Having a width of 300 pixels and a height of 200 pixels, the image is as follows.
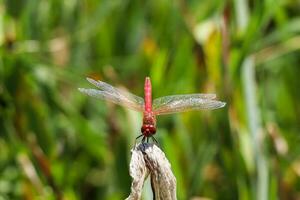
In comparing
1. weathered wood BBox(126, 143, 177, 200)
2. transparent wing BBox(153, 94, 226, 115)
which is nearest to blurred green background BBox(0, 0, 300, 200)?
transparent wing BBox(153, 94, 226, 115)

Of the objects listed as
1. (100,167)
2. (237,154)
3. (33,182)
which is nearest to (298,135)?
(237,154)

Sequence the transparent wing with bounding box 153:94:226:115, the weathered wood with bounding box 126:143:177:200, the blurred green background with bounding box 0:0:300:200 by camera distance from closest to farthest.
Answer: the weathered wood with bounding box 126:143:177:200 → the transparent wing with bounding box 153:94:226:115 → the blurred green background with bounding box 0:0:300:200

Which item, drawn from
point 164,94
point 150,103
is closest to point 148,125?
point 150,103

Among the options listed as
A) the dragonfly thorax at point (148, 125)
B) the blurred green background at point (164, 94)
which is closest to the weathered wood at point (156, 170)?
the dragonfly thorax at point (148, 125)

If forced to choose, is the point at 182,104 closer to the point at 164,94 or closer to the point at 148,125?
the point at 148,125

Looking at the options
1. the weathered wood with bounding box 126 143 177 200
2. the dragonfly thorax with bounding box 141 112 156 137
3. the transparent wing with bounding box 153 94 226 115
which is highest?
the transparent wing with bounding box 153 94 226 115

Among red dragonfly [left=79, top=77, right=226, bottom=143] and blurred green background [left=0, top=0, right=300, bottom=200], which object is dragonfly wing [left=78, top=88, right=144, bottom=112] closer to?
red dragonfly [left=79, top=77, right=226, bottom=143]

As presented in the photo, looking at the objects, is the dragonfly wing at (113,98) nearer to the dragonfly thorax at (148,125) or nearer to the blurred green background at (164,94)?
the dragonfly thorax at (148,125)
